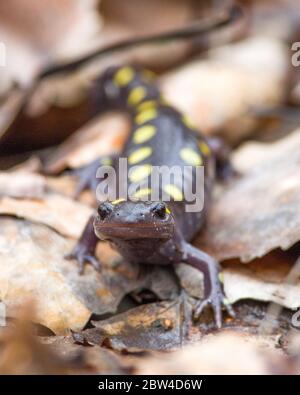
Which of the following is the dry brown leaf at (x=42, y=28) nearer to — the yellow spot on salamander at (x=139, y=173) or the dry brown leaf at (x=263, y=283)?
the yellow spot on salamander at (x=139, y=173)

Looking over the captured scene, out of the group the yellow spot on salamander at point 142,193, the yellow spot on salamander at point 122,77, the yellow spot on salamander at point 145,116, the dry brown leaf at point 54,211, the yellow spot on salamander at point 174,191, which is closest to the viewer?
the dry brown leaf at point 54,211

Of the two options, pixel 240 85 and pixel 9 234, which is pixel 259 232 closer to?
pixel 9 234

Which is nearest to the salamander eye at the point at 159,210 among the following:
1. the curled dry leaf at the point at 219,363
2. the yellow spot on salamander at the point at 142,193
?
the yellow spot on salamander at the point at 142,193

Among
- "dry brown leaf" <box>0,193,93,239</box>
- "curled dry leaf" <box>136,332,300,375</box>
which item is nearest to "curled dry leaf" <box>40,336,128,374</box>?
"curled dry leaf" <box>136,332,300,375</box>

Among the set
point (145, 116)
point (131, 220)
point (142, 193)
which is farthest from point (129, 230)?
point (145, 116)

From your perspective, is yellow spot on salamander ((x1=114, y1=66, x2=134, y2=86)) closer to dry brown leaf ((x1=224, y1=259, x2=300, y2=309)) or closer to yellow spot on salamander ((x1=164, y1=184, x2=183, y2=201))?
yellow spot on salamander ((x1=164, y1=184, x2=183, y2=201))

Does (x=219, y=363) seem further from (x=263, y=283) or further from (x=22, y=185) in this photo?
(x=22, y=185)
